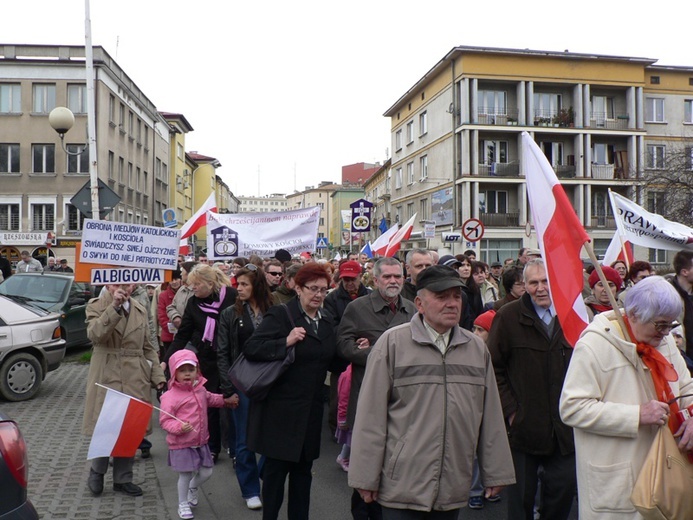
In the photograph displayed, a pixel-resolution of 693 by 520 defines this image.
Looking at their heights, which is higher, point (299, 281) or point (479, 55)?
point (479, 55)

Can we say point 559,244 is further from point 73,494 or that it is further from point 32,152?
point 32,152

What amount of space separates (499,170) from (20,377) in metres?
36.5

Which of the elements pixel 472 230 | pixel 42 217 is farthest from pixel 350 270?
pixel 42 217

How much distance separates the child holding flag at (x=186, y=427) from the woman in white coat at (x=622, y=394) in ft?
10.7

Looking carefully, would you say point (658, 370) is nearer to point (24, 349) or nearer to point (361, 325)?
point (361, 325)

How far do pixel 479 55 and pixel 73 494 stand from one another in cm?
4040

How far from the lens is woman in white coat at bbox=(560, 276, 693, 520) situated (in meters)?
2.91

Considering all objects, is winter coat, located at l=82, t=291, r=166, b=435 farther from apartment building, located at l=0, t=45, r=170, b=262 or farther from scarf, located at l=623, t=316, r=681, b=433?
apartment building, located at l=0, t=45, r=170, b=262

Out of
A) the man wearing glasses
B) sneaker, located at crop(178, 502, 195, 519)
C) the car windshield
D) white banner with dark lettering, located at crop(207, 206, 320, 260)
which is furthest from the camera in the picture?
the car windshield

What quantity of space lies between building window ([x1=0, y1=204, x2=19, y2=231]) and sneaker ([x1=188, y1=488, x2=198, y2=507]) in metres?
39.4

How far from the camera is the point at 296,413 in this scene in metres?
4.47

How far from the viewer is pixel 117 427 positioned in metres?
5.45

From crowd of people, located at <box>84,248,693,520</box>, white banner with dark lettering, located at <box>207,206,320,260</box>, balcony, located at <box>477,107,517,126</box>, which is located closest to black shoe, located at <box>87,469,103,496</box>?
crowd of people, located at <box>84,248,693,520</box>

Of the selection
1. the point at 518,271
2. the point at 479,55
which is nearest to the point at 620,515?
the point at 518,271
